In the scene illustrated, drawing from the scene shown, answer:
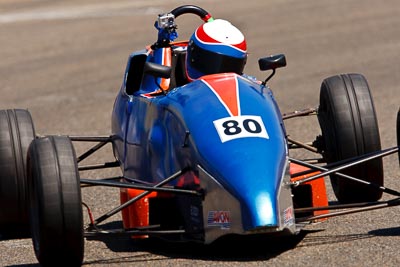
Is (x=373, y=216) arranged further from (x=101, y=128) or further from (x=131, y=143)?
(x=101, y=128)

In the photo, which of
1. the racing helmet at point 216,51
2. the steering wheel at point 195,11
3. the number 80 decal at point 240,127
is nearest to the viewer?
the number 80 decal at point 240,127

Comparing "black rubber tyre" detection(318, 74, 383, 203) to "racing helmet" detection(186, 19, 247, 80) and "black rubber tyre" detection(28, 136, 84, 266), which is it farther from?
"black rubber tyre" detection(28, 136, 84, 266)

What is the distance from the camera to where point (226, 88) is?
8219mm

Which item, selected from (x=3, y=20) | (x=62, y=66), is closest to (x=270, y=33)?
(x=62, y=66)

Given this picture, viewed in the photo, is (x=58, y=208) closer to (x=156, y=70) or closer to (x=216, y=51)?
(x=156, y=70)

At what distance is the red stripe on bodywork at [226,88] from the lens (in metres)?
7.95

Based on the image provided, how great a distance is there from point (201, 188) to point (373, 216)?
1.72m

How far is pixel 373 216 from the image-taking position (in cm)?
885

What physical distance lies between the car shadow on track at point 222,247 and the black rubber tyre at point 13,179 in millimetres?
684

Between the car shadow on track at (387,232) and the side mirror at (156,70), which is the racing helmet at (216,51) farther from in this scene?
the car shadow on track at (387,232)

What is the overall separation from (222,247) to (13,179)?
159 centimetres

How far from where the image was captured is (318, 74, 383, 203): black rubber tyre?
8.97 m

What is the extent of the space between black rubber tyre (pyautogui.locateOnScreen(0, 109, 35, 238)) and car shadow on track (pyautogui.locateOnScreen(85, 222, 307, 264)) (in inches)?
26.9

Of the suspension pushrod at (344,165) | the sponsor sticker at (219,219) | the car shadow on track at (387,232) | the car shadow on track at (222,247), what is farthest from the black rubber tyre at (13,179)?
the car shadow on track at (387,232)
